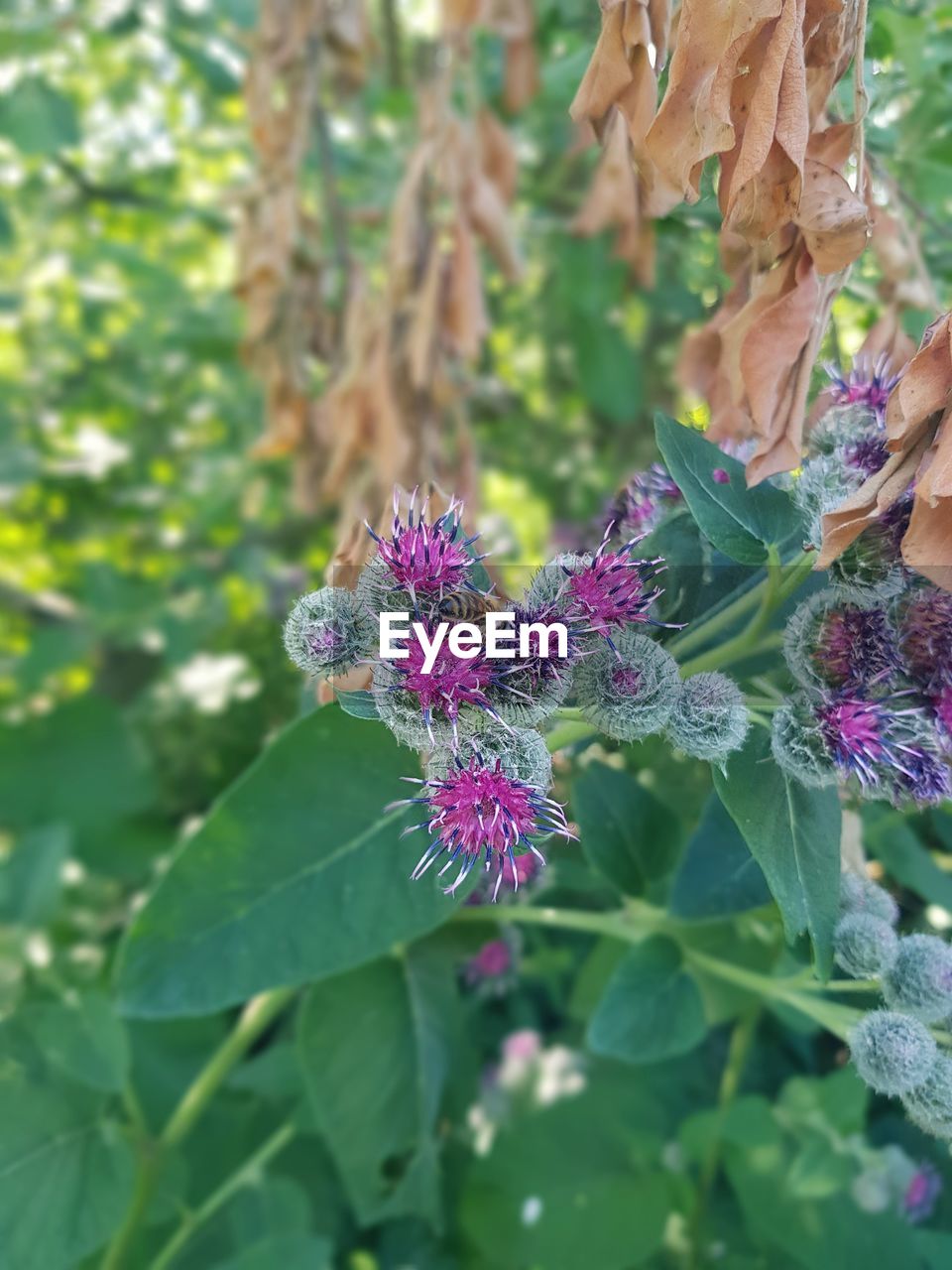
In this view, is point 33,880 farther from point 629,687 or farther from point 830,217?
point 830,217

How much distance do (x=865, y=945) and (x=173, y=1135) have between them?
714mm

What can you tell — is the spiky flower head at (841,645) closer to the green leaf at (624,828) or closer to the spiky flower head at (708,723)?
the spiky flower head at (708,723)

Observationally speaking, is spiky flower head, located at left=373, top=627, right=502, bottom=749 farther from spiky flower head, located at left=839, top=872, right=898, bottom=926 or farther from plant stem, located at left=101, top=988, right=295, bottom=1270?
plant stem, located at left=101, top=988, right=295, bottom=1270

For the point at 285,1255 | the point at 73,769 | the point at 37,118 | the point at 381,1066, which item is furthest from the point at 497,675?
the point at 37,118

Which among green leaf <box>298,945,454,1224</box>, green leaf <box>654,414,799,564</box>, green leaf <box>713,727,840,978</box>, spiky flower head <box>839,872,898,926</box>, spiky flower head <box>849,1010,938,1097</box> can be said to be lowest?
green leaf <box>298,945,454,1224</box>

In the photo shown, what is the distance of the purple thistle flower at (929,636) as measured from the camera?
543mm

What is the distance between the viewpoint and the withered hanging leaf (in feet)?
1.99

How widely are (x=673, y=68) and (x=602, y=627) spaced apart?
316mm

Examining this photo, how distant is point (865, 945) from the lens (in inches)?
24.2

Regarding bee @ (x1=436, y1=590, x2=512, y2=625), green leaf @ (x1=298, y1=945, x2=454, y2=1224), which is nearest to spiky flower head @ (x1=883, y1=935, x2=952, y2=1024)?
bee @ (x1=436, y1=590, x2=512, y2=625)

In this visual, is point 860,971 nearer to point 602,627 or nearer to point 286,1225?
point 602,627

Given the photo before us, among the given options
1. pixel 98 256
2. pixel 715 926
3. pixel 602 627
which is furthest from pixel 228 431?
pixel 602 627

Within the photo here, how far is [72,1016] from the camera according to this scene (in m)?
0.94

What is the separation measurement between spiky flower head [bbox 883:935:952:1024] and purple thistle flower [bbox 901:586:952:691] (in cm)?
18
